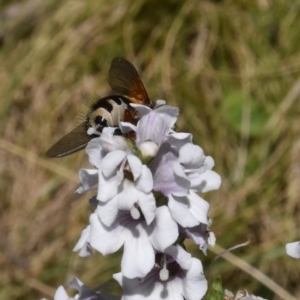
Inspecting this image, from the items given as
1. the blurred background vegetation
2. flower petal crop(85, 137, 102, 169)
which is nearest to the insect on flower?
flower petal crop(85, 137, 102, 169)

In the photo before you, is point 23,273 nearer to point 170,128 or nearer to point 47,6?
point 47,6

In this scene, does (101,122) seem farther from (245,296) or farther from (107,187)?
(245,296)

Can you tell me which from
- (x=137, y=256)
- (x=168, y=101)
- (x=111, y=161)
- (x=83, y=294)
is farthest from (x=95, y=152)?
(x=168, y=101)

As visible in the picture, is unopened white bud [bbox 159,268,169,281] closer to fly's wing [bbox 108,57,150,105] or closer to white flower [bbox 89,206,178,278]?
white flower [bbox 89,206,178,278]

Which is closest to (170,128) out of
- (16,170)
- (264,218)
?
(264,218)

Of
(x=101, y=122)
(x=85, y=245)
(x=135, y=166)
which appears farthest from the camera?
(x=101, y=122)


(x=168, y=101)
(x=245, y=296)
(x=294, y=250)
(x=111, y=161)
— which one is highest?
(x=111, y=161)

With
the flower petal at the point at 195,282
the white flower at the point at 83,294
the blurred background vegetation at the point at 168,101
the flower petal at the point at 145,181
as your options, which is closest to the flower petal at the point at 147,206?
the flower petal at the point at 145,181

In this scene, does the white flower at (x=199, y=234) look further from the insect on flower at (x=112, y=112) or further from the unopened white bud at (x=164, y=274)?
the insect on flower at (x=112, y=112)
